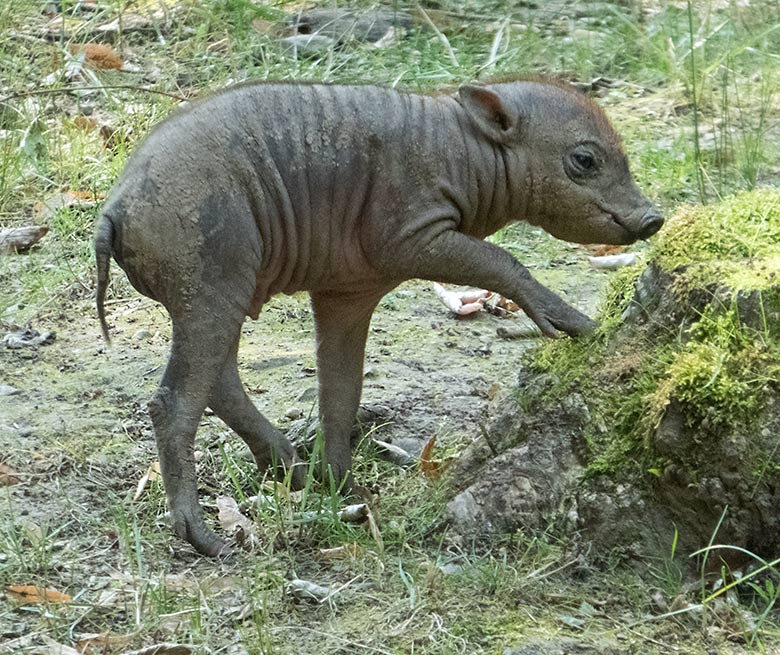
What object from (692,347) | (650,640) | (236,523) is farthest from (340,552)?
(692,347)

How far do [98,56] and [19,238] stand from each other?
207 centimetres

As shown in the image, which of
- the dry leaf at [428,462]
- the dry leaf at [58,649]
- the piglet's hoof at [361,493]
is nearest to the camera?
the dry leaf at [58,649]

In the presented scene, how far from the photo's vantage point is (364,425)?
5.43m

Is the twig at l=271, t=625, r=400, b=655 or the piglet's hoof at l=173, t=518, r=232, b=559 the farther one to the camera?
the piglet's hoof at l=173, t=518, r=232, b=559

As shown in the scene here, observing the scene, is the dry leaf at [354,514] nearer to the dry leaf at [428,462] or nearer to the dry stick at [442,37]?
the dry leaf at [428,462]

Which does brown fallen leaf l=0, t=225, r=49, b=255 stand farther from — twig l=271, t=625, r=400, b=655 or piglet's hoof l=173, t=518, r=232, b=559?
twig l=271, t=625, r=400, b=655

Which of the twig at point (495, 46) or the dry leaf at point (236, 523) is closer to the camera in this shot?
the dry leaf at point (236, 523)

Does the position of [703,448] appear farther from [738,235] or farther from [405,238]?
[405,238]

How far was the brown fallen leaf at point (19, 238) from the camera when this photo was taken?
7.39 metres

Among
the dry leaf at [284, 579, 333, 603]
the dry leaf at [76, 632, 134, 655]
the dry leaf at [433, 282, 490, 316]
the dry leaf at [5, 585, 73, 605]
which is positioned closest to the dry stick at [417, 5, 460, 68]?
the dry leaf at [433, 282, 490, 316]

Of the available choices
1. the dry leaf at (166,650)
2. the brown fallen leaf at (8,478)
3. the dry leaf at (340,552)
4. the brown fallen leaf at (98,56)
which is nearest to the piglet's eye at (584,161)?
the dry leaf at (340,552)

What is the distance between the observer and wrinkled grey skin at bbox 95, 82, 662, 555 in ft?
14.1

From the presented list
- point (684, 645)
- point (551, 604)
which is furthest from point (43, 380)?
point (684, 645)

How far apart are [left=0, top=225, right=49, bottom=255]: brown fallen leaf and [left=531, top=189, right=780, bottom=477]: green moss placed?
3.95 m
